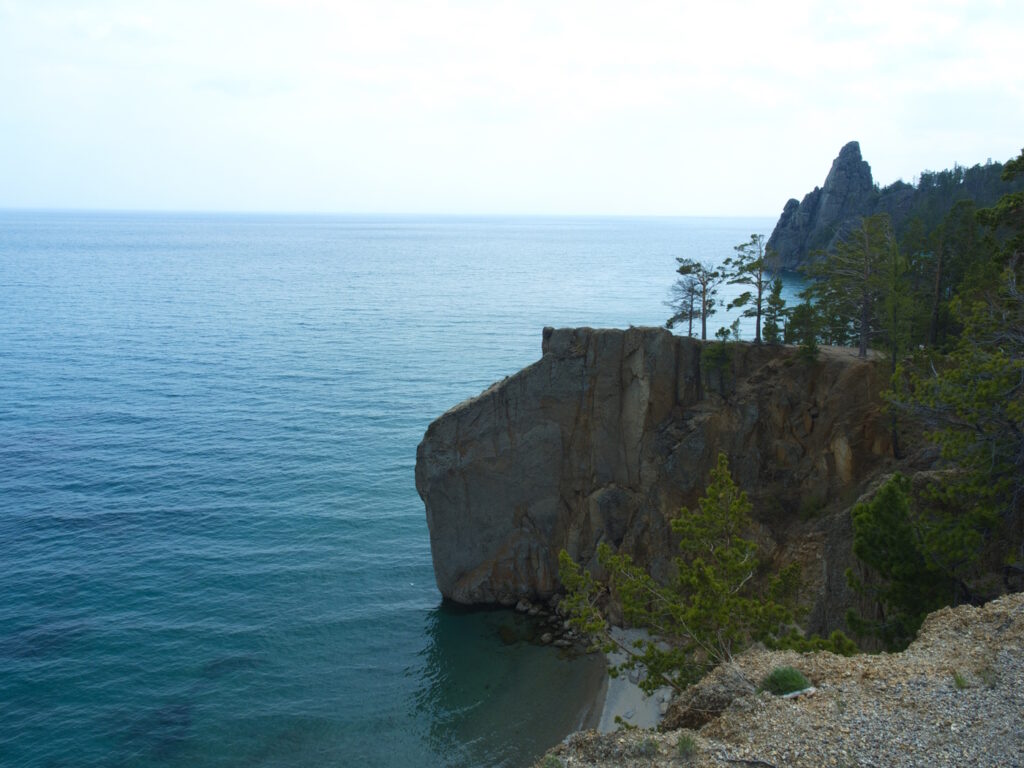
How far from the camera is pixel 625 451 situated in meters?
44.6

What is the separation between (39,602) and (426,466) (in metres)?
22.7

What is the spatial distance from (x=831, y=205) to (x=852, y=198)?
15.9 ft

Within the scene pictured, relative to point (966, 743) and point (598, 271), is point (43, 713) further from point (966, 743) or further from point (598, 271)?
point (598, 271)

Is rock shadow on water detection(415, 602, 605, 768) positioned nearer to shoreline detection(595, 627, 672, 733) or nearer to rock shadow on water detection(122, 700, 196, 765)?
shoreline detection(595, 627, 672, 733)

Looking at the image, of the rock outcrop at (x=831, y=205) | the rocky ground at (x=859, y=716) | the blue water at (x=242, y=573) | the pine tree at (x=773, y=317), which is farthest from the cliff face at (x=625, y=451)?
the rock outcrop at (x=831, y=205)

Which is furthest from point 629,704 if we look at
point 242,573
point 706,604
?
point 242,573

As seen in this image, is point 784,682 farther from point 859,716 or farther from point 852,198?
point 852,198

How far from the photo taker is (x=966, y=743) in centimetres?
1540

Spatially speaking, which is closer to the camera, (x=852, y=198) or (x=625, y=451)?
(x=625, y=451)

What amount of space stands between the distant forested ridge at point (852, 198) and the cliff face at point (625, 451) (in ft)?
438

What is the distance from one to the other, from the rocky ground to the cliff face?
810 inches

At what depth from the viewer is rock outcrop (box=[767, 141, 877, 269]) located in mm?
178750

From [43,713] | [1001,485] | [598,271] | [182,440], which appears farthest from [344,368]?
[598,271]

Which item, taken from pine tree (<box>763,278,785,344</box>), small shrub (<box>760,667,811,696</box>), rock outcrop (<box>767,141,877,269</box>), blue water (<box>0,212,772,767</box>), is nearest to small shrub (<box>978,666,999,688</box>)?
small shrub (<box>760,667,811,696</box>)
